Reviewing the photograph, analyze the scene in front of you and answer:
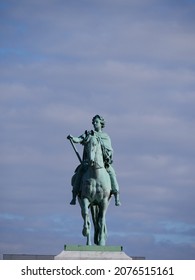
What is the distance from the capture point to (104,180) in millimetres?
43188

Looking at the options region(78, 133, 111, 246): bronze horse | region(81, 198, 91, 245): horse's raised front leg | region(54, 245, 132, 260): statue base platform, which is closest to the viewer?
region(54, 245, 132, 260): statue base platform

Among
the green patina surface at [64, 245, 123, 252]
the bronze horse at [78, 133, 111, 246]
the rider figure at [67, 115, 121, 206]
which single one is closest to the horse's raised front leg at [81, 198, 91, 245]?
the bronze horse at [78, 133, 111, 246]

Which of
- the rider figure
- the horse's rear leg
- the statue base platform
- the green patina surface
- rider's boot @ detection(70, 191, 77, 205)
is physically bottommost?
the statue base platform

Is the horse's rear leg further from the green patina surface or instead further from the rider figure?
the green patina surface

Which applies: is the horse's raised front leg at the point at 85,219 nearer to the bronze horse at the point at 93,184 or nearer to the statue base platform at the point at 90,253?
the bronze horse at the point at 93,184

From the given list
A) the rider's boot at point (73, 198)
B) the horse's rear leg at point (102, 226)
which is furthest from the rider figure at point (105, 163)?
the horse's rear leg at point (102, 226)

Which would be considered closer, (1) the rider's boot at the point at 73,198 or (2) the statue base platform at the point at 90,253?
(2) the statue base platform at the point at 90,253

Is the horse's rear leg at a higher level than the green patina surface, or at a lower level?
higher

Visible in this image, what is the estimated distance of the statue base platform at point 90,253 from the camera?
140 feet

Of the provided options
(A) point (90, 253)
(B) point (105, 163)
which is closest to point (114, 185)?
(B) point (105, 163)

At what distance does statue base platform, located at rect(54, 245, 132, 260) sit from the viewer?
42.5 m
